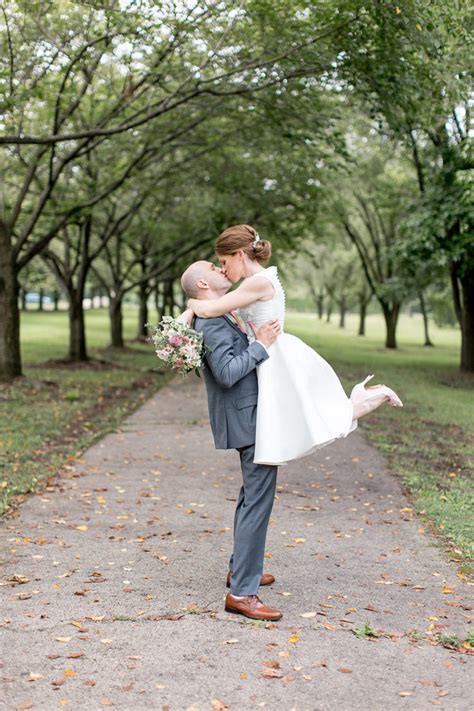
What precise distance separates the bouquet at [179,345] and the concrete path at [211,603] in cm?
144

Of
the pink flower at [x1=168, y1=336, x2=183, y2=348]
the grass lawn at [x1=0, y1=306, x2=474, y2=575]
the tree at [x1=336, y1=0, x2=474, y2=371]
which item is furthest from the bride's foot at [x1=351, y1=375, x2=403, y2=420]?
the tree at [x1=336, y1=0, x2=474, y2=371]

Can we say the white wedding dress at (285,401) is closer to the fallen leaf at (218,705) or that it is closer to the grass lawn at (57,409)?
the fallen leaf at (218,705)

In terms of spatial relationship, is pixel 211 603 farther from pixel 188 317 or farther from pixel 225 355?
pixel 188 317

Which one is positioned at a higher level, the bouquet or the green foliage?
the bouquet

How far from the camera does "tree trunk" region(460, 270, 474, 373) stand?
2269 cm

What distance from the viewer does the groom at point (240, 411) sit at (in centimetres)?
472

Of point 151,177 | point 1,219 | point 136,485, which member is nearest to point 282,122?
point 1,219

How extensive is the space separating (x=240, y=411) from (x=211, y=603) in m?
1.18

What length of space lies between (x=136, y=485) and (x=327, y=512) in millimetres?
2091

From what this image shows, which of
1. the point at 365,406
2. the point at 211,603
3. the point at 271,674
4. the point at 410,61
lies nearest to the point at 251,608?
the point at 211,603

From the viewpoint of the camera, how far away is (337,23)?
11.1 meters

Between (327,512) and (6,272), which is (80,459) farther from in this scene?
(6,272)

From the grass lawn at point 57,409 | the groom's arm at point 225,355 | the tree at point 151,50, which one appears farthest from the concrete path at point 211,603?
the tree at point 151,50

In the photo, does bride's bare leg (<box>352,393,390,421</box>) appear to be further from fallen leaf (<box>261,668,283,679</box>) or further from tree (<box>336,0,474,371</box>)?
tree (<box>336,0,474,371</box>)
